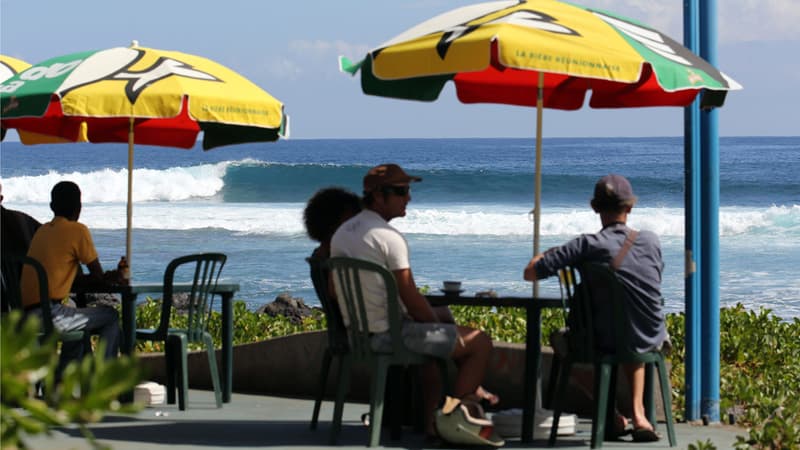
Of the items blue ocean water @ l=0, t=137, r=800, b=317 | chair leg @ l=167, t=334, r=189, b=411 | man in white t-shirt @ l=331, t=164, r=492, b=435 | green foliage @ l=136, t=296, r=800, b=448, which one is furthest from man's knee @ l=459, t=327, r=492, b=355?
blue ocean water @ l=0, t=137, r=800, b=317

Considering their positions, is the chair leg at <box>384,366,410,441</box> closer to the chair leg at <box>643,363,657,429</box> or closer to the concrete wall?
the concrete wall

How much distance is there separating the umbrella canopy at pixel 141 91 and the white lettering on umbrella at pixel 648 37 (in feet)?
6.88

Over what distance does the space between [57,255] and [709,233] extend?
3.38 metres

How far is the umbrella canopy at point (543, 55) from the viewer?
5957 millimetres

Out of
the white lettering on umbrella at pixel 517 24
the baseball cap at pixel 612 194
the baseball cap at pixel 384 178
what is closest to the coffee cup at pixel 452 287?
the baseball cap at pixel 384 178

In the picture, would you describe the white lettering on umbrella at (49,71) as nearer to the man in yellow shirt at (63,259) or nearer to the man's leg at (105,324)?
the man in yellow shirt at (63,259)

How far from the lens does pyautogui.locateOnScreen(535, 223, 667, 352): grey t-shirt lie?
6039 millimetres

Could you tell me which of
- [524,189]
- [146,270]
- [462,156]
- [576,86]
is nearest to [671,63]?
[576,86]

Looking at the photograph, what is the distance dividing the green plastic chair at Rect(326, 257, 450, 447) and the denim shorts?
0.08ft

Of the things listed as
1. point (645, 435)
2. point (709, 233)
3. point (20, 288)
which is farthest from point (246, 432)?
point (709, 233)

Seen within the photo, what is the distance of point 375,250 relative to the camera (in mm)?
5969

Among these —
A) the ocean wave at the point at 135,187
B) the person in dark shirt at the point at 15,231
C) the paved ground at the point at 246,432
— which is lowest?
the paved ground at the point at 246,432

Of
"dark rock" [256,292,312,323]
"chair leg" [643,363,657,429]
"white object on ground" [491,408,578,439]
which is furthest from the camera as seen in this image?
"dark rock" [256,292,312,323]

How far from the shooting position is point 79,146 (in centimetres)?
8256
